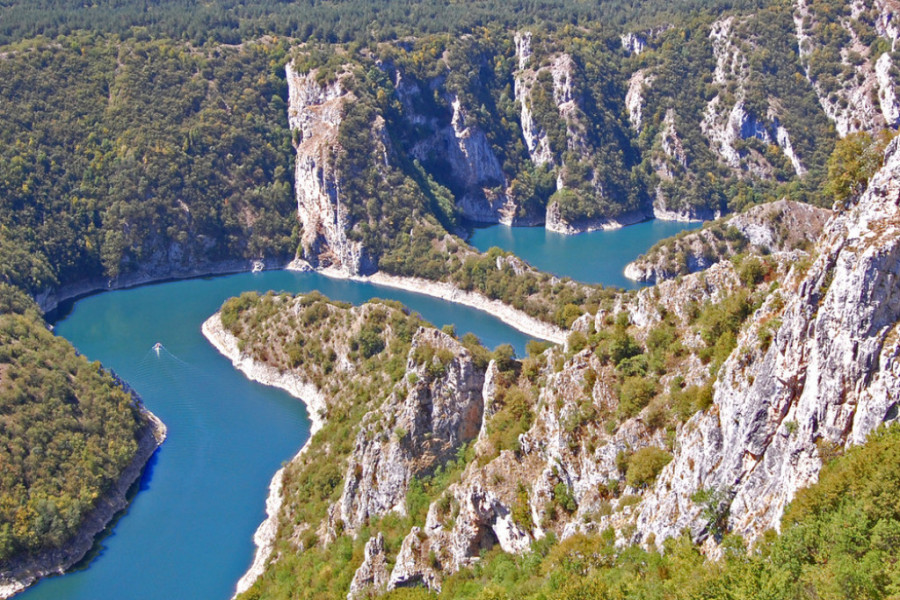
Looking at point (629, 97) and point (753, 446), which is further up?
point (753, 446)

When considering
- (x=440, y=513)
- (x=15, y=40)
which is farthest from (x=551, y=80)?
(x=440, y=513)

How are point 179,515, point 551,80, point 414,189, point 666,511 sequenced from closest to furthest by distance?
point 666,511
point 179,515
point 414,189
point 551,80

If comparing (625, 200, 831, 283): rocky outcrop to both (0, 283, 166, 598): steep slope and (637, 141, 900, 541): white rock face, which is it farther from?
(637, 141, 900, 541): white rock face

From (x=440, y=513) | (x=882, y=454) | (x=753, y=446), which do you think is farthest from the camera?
(x=440, y=513)

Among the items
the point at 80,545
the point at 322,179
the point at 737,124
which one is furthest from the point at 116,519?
the point at 737,124

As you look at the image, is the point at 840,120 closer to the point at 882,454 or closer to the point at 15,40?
the point at 15,40

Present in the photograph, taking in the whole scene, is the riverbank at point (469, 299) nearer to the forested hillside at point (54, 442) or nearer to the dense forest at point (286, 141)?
the dense forest at point (286, 141)
